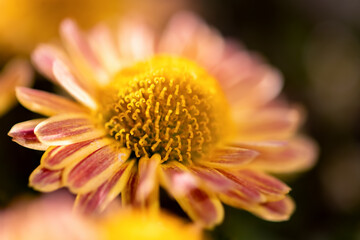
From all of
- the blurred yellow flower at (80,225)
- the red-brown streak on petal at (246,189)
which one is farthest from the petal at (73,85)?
the red-brown streak on petal at (246,189)

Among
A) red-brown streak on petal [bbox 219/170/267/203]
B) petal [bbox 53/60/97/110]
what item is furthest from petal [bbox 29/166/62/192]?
red-brown streak on petal [bbox 219/170/267/203]

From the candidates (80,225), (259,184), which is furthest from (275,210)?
(80,225)

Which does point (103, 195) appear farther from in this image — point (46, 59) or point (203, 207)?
point (46, 59)

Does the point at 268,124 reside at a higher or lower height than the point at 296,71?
lower

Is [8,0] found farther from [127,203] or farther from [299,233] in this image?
[299,233]

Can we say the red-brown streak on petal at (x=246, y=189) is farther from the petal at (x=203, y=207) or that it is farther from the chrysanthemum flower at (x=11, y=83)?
the chrysanthemum flower at (x=11, y=83)

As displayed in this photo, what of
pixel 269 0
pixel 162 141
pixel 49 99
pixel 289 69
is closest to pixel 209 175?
pixel 162 141
